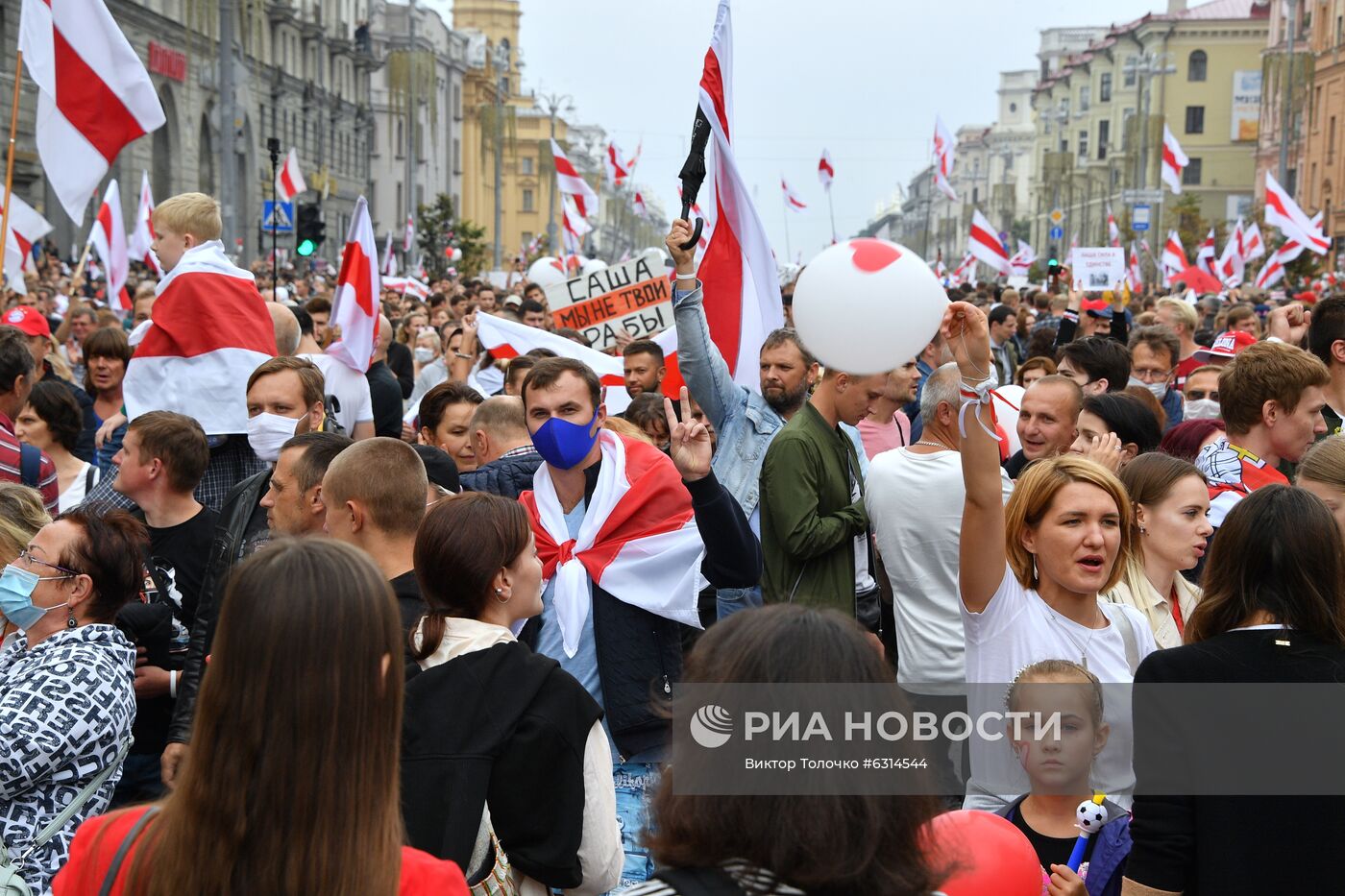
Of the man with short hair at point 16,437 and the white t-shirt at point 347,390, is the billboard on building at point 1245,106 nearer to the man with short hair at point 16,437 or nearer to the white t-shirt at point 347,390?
the white t-shirt at point 347,390

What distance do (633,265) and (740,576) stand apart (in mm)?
6372

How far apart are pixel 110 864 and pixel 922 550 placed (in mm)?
3259

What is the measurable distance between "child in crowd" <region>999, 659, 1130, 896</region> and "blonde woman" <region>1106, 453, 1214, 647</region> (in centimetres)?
93

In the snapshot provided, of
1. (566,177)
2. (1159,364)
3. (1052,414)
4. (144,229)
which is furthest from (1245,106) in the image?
(1052,414)

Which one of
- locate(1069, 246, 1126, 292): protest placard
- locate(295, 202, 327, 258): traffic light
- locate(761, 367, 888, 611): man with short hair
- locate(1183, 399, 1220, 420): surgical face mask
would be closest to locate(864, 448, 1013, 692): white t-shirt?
locate(761, 367, 888, 611): man with short hair

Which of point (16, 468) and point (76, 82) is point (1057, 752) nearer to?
point (16, 468)

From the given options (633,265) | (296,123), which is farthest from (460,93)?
(633,265)

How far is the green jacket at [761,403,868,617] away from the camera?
4.95 m

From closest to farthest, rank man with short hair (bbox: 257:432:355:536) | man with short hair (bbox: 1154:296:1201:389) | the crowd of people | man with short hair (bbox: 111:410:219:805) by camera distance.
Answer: the crowd of people, man with short hair (bbox: 257:432:355:536), man with short hair (bbox: 111:410:219:805), man with short hair (bbox: 1154:296:1201:389)

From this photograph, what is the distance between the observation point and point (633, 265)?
1069cm

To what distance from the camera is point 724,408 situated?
580 cm

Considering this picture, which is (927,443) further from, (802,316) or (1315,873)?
(1315,873)

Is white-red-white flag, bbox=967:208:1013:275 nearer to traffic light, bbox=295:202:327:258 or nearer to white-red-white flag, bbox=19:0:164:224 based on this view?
traffic light, bbox=295:202:327:258

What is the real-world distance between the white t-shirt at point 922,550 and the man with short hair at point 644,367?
3.93 metres
